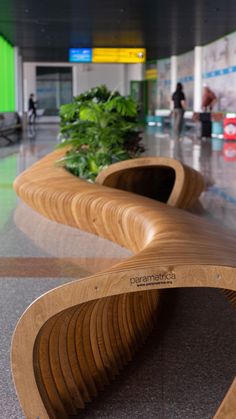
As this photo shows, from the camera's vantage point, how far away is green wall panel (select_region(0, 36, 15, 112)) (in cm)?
3041

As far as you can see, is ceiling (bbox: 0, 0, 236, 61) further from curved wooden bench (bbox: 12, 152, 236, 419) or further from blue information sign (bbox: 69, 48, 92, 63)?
curved wooden bench (bbox: 12, 152, 236, 419)

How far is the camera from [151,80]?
4259 cm

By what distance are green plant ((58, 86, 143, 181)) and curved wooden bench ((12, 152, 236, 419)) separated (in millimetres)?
4143

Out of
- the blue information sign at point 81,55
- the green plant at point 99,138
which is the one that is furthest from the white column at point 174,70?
the green plant at point 99,138

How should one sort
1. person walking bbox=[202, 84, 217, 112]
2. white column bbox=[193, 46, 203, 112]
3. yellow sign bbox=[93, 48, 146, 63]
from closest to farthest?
person walking bbox=[202, 84, 217, 112] < white column bbox=[193, 46, 203, 112] < yellow sign bbox=[93, 48, 146, 63]

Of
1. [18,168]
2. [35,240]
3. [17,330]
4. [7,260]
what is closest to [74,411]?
[17,330]

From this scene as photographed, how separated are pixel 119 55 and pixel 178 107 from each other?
30.5 feet

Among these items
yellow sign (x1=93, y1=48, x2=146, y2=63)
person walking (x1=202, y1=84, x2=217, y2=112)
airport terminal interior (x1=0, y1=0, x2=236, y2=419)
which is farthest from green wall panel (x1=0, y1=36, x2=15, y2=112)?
person walking (x1=202, y1=84, x2=217, y2=112)

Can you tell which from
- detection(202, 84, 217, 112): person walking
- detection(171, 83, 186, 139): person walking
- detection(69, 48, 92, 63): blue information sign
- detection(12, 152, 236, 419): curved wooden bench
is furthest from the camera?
detection(69, 48, 92, 63): blue information sign

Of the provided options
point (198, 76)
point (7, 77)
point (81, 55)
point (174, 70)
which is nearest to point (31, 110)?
point (81, 55)

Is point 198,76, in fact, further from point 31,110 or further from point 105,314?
point 105,314

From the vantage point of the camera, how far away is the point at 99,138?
844cm

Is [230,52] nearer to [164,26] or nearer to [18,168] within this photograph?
[164,26]

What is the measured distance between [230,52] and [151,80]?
1638 centimetres
